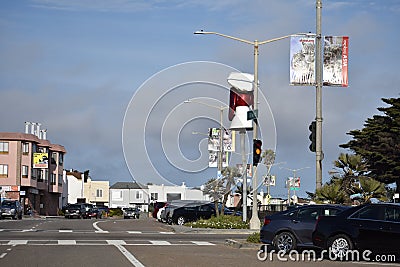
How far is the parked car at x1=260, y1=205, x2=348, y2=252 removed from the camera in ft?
68.5

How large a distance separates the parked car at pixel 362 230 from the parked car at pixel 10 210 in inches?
1711

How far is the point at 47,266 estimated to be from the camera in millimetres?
16688

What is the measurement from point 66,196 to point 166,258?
10597cm

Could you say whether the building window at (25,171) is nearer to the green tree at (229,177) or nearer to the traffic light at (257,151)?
the green tree at (229,177)

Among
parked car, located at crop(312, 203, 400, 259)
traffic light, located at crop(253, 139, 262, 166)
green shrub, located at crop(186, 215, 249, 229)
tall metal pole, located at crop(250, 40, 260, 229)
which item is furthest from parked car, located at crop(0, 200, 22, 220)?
parked car, located at crop(312, 203, 400, 259)

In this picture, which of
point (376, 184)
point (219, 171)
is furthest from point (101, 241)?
point (219, 171)

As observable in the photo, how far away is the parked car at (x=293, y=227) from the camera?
68.5 feet

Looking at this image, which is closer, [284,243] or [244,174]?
[284,243]

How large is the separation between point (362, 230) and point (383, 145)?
34714 millimetres

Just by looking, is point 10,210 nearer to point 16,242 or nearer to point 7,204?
point 7,204

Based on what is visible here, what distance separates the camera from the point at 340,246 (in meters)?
18.9

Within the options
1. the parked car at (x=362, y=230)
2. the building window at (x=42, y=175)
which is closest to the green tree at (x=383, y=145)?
the parked car at (x=362, y=230)

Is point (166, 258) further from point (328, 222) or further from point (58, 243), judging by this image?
point (58, 243)

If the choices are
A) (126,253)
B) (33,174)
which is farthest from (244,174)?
(33,174)
